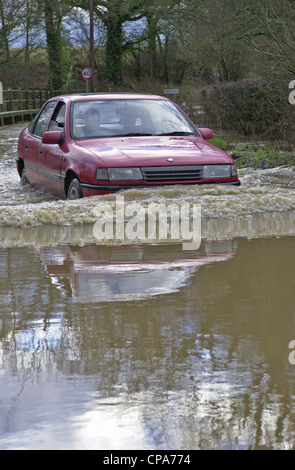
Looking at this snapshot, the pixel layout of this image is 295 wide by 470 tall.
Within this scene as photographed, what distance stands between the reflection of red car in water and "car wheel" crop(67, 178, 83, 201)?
1822 millimetres

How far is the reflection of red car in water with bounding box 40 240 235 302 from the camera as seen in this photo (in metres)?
4.57

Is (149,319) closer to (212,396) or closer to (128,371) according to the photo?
(128,371)

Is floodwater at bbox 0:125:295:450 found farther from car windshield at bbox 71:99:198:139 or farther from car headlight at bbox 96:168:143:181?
car windshield at bbox 71:99:198:139

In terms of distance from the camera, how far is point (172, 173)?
7.86 meters

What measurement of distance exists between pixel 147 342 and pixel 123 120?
18.5ft

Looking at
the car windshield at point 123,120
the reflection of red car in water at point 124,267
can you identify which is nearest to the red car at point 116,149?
the car windshield at point 123,120

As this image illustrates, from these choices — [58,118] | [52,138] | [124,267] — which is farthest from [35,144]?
[124,267]

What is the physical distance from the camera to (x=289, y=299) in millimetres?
4312

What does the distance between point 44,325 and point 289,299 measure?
4.31 ft

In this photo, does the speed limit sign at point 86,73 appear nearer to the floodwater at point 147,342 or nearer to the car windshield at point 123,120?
the car windshield at point 123,120

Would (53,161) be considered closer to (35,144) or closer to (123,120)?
(123,120)

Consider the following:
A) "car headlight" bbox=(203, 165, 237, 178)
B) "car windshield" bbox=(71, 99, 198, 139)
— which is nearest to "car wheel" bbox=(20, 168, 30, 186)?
"car windshield" bbox=(71, 99, 198, 139)

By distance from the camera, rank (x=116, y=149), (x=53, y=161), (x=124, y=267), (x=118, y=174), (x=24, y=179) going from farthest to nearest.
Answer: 1. (x=24, y=179)
2. (x=53, y=161)
3. (x=116, y=149)
4. (x=118, y=174)
5. (x=124, y=267)

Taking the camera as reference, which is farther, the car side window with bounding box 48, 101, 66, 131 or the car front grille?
the car side window with bounding box 48, 101, 66, 131
